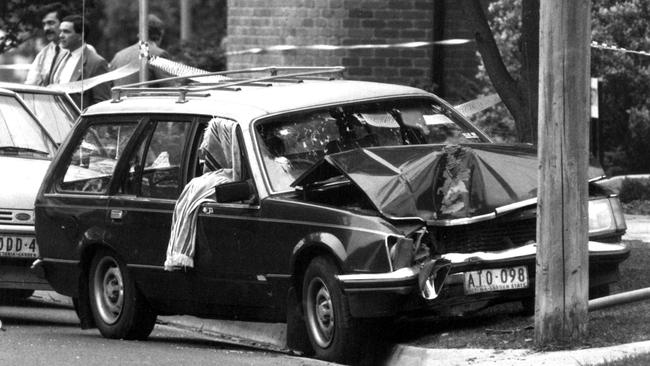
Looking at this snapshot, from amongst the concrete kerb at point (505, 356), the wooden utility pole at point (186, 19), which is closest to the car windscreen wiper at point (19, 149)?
the concrete kerb at point (505, 356)

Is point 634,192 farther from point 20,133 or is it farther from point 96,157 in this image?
point 96,157

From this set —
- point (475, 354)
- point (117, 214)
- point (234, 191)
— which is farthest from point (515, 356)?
point (117, 214)

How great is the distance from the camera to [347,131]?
10719 millimetres

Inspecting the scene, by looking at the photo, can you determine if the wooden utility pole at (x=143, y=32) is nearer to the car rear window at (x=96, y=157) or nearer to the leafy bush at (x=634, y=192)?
the car rear window at (x=96, y=157)

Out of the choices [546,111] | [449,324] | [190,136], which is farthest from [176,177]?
[546,111]

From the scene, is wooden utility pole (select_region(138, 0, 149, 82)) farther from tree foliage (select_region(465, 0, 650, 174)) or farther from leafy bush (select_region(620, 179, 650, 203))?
leafy bush (select_region(620, 179, 650, 203))

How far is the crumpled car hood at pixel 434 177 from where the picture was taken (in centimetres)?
954

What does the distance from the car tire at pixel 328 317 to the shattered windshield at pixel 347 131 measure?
75 centimetres

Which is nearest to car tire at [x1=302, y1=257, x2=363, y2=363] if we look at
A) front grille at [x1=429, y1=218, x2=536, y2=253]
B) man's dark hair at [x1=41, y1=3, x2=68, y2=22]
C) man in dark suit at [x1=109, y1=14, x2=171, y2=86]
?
front grille at [x1=429, y1=218, x2=536, y2=253]

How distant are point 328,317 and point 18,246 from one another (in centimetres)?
343

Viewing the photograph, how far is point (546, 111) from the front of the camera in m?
9.20

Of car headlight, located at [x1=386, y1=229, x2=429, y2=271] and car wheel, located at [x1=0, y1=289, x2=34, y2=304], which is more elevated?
car headlight, located at [x1=386, y1=229, x2=429, y2=271]

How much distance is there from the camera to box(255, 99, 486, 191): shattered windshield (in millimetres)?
10375

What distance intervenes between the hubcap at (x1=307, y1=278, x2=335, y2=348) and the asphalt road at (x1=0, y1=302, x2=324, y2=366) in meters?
0.15
